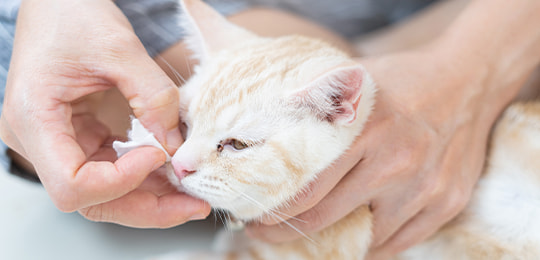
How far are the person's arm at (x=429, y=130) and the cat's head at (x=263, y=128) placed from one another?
71 millimetres

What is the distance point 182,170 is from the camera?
71 centimetres

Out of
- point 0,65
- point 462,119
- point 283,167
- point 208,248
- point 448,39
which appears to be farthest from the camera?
point 208,248

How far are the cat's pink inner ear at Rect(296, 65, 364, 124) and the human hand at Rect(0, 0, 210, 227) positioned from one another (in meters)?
0.25

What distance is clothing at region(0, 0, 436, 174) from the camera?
83 centimetres

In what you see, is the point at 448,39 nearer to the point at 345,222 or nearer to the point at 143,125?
the point at 345,222

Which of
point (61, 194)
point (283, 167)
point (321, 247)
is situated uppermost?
point (61, 194)

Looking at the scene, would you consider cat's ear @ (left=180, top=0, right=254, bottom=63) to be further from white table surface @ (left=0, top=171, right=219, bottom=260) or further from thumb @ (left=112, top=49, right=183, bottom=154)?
white table surface @ (left=0, top=171, right=219, bottom=260)

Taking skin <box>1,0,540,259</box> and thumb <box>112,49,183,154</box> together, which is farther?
skin <box>1,0,540,259</box>

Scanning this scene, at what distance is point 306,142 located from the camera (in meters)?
0.74

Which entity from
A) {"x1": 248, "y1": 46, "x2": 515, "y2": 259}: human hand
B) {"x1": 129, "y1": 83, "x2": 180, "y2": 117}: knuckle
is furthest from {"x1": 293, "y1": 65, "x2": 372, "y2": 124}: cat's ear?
{"x1": 129, "y1": 83, "x2": 180, "y2": 117}: knuckle

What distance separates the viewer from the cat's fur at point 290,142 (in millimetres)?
717

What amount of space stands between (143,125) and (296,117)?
277mm

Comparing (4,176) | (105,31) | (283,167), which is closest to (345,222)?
(283,167)

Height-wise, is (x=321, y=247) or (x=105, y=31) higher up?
(x=105, y=31)
